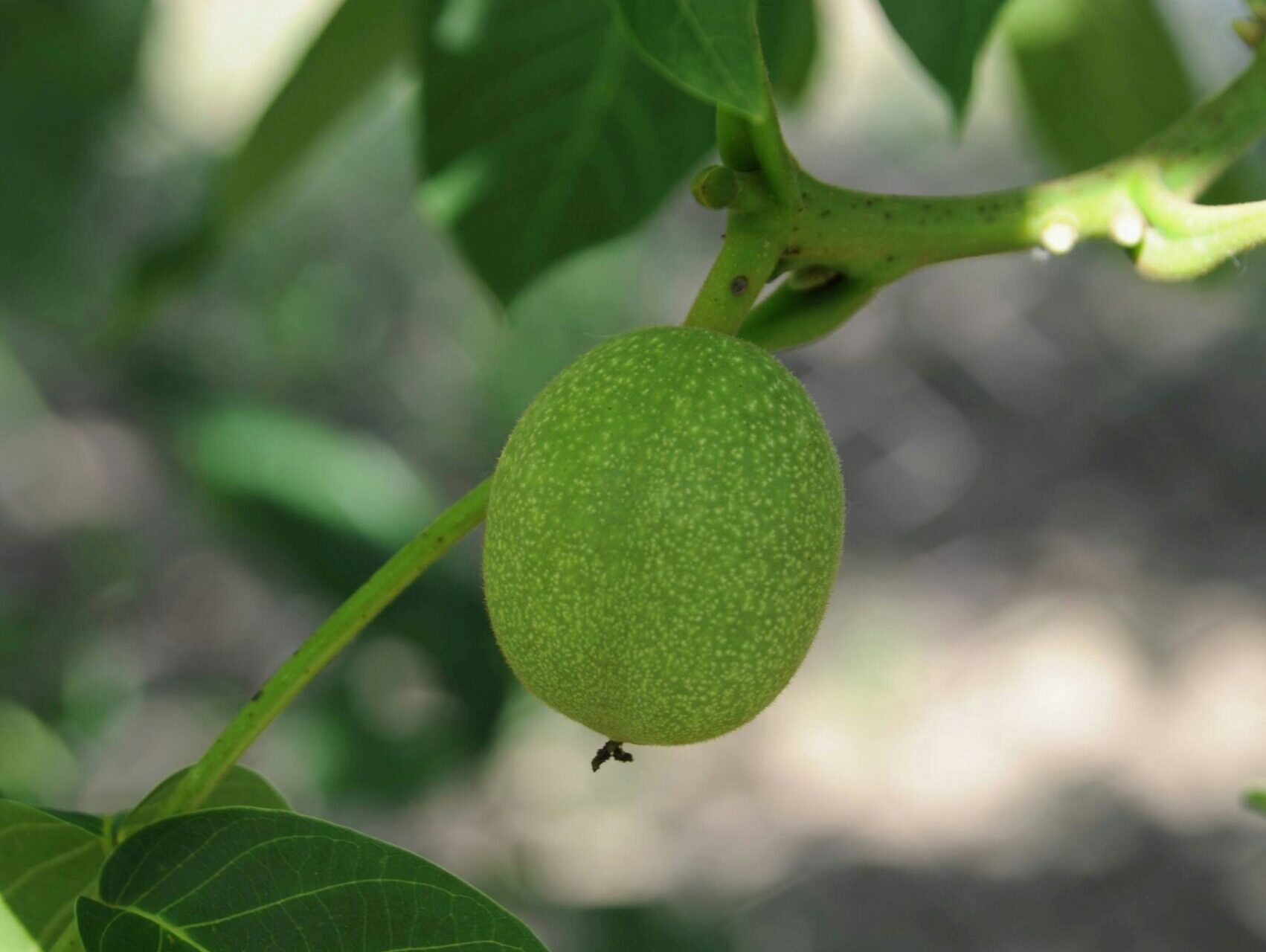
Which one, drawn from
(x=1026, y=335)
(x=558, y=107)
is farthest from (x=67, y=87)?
(x=1026, y=335)

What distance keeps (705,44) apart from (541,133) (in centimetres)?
48

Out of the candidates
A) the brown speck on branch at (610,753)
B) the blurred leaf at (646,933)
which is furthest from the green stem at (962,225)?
the blurred leaf at (646,933)

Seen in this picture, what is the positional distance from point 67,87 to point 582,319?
82cm

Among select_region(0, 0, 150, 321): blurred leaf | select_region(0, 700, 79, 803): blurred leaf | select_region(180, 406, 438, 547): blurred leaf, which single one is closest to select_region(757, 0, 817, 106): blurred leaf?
select_region(0, 0, 150, 321): blurred leaf

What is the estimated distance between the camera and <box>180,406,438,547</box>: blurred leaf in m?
1.77

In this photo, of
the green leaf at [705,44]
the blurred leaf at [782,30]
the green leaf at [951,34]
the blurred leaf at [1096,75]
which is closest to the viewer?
the green leaf at [705,44]

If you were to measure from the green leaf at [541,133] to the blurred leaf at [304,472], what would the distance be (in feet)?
2.82

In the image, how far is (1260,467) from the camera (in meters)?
3.63

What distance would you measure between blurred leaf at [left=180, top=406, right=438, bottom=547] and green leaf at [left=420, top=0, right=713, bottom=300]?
859mm

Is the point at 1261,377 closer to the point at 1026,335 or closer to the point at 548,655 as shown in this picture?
the point at 1026,335

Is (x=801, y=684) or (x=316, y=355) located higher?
(x=316, y=355)

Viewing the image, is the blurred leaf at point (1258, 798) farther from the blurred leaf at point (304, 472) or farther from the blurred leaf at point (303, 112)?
the blurred leaf at point (304, 472)

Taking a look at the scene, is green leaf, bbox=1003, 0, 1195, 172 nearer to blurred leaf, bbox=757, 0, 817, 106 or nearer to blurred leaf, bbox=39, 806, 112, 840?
blurred leaf, bbox=757, 0, 817, 106

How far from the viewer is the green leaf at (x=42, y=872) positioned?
673mm
